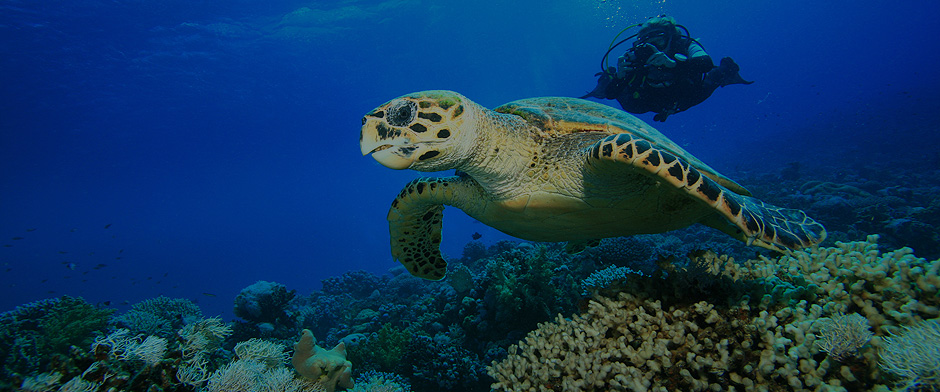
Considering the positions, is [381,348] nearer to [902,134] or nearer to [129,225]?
[902,134]

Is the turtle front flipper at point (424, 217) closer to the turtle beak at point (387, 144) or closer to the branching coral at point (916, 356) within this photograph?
the turtle beak at point (387, 144)

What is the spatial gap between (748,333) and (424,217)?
8.83ft

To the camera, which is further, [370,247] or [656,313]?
[370,247]

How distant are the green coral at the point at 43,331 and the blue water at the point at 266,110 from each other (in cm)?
534

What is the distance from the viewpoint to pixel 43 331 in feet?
17.0

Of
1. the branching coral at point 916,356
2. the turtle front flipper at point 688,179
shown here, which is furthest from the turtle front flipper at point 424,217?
the branching coral at point 916,356

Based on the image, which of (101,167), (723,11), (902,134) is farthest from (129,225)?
(723,11)

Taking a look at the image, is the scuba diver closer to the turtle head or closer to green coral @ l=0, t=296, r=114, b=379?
the turtle head

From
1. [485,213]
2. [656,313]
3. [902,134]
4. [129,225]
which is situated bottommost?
[656,313]

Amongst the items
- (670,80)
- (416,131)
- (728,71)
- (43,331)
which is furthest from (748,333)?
(43,331)

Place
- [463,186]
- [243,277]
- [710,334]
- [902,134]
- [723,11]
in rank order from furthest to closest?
[723,11] → [243,277] → [902,134] → [463,186] → [710,334]

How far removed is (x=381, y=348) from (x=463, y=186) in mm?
2822

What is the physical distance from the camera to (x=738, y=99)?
101812 mm

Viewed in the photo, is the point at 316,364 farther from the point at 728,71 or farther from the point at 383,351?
the point at 728,71
